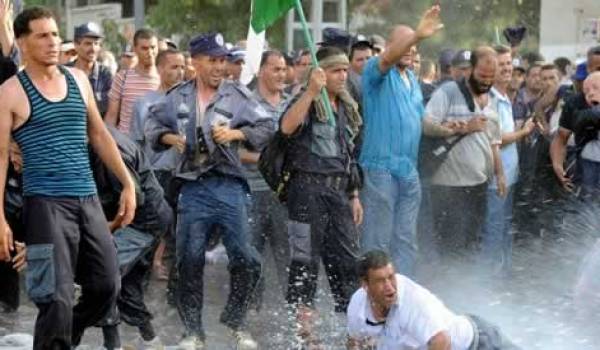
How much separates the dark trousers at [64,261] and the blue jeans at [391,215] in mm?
2593

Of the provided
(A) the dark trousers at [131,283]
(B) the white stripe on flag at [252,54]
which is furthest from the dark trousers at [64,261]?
(B) the white stripe on flag at [252,54]

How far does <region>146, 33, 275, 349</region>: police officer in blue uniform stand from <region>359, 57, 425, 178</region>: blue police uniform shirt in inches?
37.6

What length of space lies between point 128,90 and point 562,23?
44.9 feet

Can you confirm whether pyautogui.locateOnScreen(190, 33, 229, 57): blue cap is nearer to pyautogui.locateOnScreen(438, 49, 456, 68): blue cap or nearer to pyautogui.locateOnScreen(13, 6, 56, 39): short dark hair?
pyautogui.locateOnScreen(13, 6, 56, 39): short dark hair

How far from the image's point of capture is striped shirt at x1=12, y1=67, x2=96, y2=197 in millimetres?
7363

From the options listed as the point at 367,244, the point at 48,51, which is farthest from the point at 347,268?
the point at 48,51

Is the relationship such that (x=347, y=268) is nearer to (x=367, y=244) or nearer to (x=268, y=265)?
(x=367, y=244)

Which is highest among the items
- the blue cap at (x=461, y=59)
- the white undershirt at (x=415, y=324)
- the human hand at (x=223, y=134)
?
the human hand at (x=223, y=134)

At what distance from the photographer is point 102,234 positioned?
300 inches

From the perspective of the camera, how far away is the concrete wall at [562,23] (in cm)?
2320

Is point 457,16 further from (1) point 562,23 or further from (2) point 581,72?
(2) point 581,72

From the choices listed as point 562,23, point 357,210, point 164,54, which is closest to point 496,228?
point 357,210

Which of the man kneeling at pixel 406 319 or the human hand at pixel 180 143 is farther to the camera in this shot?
the human hand at pixel 180 143

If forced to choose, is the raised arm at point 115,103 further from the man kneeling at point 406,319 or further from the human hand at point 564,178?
the man kneeling at point 406,319
